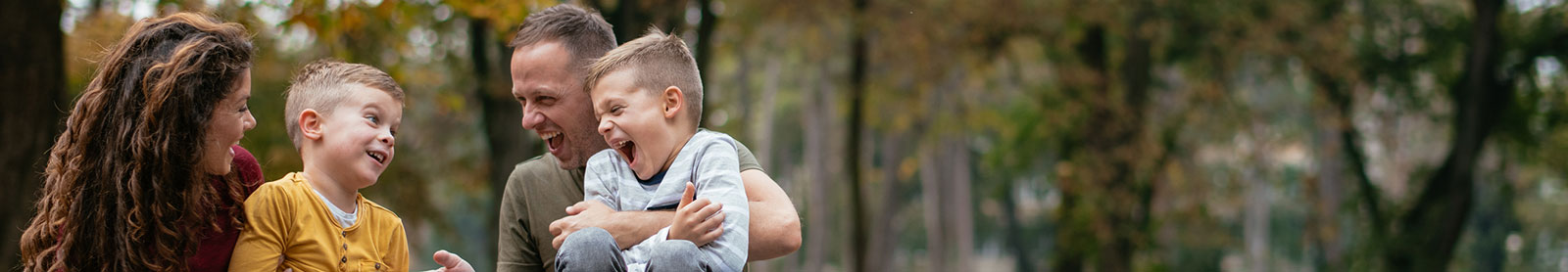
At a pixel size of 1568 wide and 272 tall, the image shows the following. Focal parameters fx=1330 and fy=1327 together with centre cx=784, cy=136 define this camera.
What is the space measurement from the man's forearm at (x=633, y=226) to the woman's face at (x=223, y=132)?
72 centimetres

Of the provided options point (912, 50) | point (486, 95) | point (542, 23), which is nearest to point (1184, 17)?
point (912, 50)

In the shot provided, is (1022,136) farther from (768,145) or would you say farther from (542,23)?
(542,23)

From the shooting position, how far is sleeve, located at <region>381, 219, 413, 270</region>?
2.92m

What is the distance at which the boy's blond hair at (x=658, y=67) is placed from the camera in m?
2.74

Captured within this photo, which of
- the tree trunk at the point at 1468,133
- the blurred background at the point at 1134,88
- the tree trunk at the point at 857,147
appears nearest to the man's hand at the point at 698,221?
the blurred background at the point at 1134,88

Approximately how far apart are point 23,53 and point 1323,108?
1464cm

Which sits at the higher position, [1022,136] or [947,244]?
[1022,136]

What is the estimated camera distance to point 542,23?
3299mm

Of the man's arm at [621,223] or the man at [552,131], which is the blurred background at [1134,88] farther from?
the man's arm at [621,223]

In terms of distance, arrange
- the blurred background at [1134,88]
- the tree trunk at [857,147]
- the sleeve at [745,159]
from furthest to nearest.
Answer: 1. the tree trunk at [857,147]
2. the blurred background at [1134,88]
3. the sleeve at [745,159]

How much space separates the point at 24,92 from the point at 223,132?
482cm

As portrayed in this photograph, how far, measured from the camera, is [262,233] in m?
2.51

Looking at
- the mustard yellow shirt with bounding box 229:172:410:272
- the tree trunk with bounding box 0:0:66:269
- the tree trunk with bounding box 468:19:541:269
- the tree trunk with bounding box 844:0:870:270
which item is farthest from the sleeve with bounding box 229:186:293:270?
the tree trunk with bounding box 844:0:870:270

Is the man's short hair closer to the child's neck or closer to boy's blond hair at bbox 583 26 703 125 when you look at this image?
boy's blond hair at bbox 583 26 703 125
